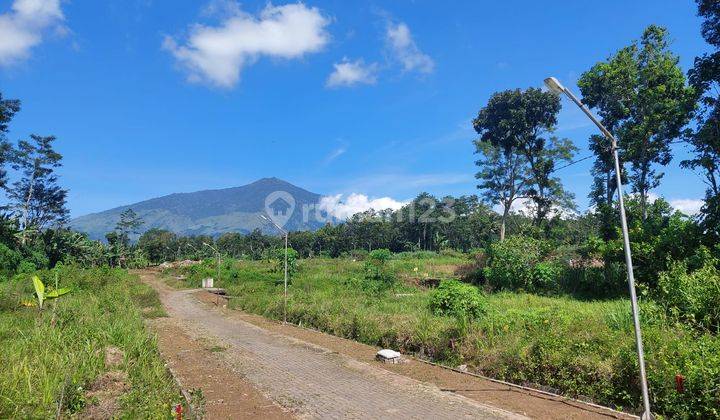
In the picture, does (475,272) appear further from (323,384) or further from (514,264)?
(323,384)

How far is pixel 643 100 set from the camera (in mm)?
20266

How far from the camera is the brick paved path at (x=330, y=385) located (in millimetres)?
6859

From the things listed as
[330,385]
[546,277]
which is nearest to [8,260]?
[330,385]

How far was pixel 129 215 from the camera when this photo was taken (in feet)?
254

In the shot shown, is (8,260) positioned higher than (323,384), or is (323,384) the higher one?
(8,260)

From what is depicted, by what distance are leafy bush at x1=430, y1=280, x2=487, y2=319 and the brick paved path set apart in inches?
137

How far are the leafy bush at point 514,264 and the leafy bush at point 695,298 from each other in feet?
36.0

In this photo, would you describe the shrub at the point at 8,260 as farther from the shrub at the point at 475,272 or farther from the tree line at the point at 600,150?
the shrub at the point at 475,272

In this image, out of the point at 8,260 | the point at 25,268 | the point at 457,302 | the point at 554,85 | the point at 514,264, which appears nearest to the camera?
the point at 554,85

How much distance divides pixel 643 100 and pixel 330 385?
2085 cm

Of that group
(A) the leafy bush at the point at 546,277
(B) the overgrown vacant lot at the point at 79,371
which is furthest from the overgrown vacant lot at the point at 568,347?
(A) the leafy bush at the point at 546,277

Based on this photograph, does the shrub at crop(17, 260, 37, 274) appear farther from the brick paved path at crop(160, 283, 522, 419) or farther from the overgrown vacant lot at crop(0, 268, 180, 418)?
the brick paved path at crop(160, 283, 522, 419)

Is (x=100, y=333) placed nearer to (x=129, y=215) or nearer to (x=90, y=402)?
(x=90, y=402)

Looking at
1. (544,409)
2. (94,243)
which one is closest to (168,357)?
(544,409)
